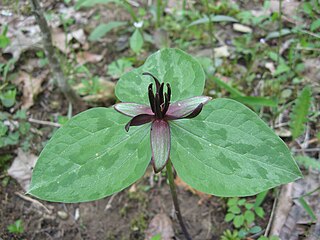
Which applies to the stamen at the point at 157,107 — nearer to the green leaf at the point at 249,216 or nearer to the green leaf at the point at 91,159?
the green leaf at the point at 91,159

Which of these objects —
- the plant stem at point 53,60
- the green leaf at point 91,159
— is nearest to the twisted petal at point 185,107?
the green leaf at point 91,159

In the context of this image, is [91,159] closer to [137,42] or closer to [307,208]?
[307,208]

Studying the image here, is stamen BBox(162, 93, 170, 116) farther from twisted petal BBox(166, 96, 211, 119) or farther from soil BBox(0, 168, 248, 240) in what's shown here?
soil BBox(0, 168, 248, 240)

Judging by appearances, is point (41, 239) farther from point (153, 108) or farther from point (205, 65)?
point (205, 65)

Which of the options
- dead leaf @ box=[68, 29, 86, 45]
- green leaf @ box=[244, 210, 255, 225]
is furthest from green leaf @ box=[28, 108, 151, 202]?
dead leaf @ box=[68, 29, 86, 45]

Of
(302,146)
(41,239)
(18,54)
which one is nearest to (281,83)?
(302,146)
